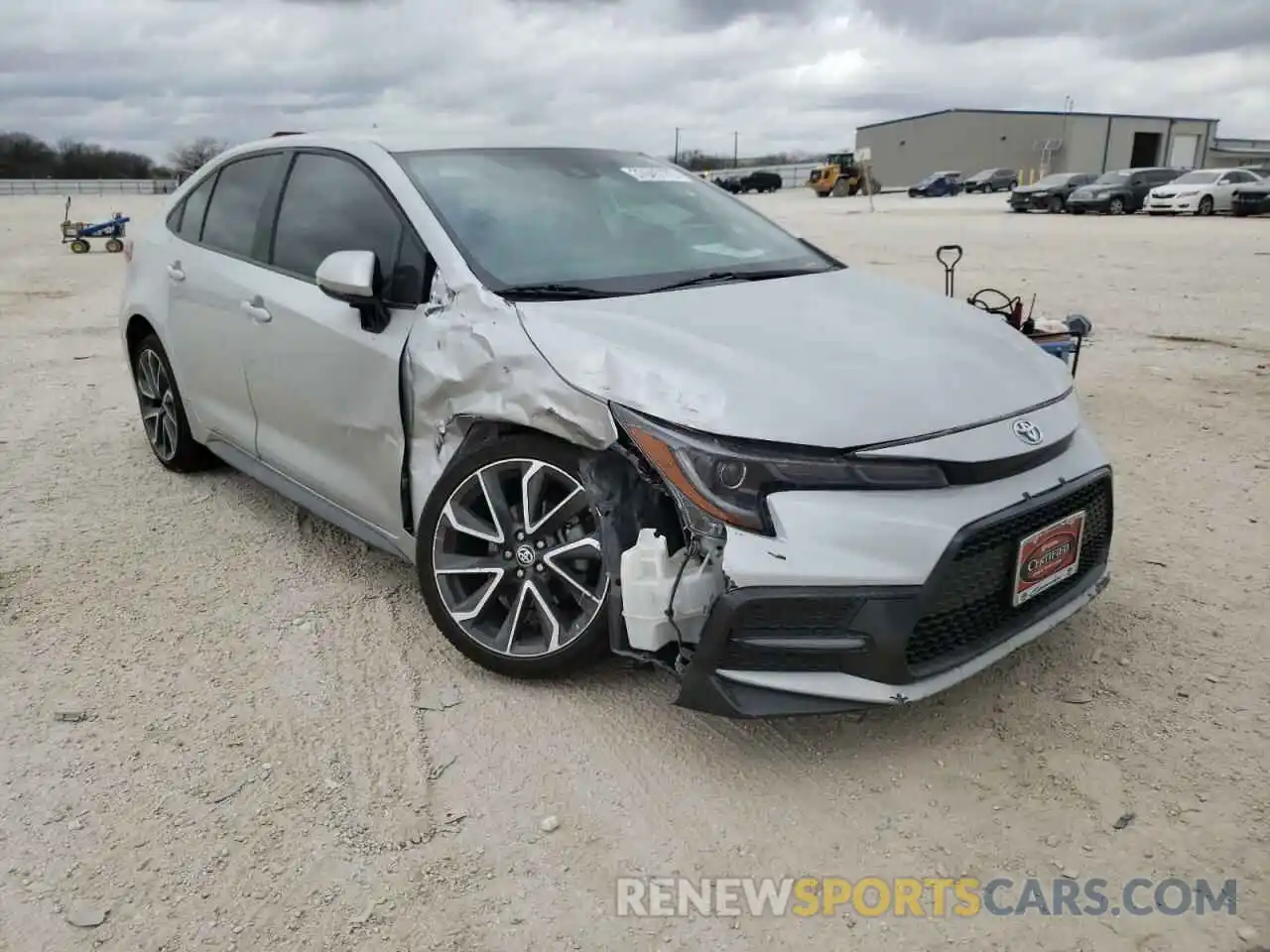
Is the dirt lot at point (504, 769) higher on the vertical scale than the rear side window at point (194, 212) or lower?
lower

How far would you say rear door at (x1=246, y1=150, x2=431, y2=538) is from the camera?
3303 mm

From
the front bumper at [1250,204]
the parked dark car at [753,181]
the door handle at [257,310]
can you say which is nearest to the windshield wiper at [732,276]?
the door handle at [257,310]

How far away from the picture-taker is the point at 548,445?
2.88 m

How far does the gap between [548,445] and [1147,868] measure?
1800 mm

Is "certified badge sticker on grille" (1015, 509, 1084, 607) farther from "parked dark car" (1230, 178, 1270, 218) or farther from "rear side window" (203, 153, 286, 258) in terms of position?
"parked dark car" (1230, 178, 1270, 218)

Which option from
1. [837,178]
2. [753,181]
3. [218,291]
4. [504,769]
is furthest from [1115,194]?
[753,181]

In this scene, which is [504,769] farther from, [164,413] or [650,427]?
[164,413]

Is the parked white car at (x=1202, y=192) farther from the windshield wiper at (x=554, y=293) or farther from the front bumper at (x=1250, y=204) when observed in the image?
the windshield wiper at (x=554, y=293)

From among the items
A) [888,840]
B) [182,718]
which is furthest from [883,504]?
[182,718]

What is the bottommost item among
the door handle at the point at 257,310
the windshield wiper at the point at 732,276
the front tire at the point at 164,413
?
the front tire at the point at 164,413

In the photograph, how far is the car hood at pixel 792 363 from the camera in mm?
2523

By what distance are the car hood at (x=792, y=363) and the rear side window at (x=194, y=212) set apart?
7.94 feet

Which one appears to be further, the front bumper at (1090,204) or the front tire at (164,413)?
the front bumper at (1090,204)

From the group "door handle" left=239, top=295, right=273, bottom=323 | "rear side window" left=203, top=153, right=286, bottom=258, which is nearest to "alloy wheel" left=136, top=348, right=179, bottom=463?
"rear side window" left=203, top=153, right=286, bottom=258
